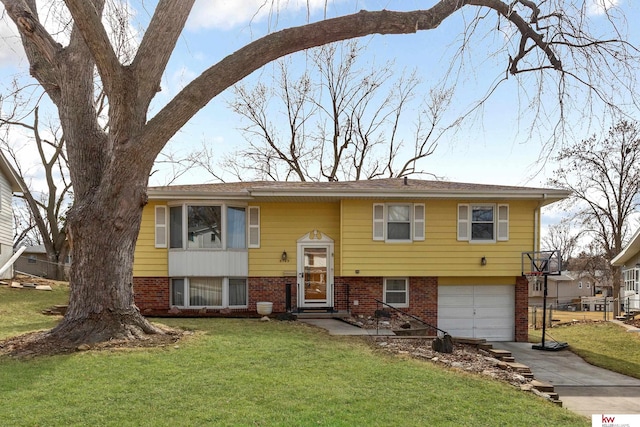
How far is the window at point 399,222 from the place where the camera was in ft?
45.5

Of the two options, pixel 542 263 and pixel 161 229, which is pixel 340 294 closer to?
pixel 161 229

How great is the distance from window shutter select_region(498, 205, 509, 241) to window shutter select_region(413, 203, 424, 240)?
2.34 metres

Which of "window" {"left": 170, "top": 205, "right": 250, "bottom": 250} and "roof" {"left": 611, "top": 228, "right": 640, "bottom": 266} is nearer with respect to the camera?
"window" {"left": 170, "top": 205, "right": 250, "bottom": 250}

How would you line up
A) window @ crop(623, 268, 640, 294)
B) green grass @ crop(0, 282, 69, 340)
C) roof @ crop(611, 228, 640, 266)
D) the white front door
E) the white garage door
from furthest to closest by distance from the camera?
window @ crop(623, 268, 640, 294) → roof @ crop(611, 228, 640, 266) → the white garage door → the white front door → green grass @ crop(0, 282, 69, 340)

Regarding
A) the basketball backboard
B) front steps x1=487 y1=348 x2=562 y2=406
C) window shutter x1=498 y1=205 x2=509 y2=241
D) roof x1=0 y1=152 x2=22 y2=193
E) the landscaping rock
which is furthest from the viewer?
roof x1=0 y1=152 x2=22 y2=193

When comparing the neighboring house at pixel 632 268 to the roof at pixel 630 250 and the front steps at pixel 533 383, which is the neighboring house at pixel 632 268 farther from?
the front steps at pixel 533 383

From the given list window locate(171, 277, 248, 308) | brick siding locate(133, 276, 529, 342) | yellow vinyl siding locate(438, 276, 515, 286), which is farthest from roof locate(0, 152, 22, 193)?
yellow vinyl siding locate(438, 276, 515, 286)

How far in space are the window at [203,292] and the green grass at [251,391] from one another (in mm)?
6139

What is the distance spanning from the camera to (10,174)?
20.2m

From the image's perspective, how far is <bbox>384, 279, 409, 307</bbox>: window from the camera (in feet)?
47.0

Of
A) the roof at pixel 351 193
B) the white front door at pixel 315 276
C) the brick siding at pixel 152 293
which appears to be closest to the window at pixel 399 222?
the roof at pixel 351 193

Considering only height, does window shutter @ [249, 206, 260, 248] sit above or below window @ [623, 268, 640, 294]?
above

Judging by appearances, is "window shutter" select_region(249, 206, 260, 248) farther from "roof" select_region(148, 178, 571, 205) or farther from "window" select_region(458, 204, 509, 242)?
"window" select_region(458, 204, 509, 242)

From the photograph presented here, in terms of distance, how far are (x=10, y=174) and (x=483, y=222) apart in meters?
19.4
